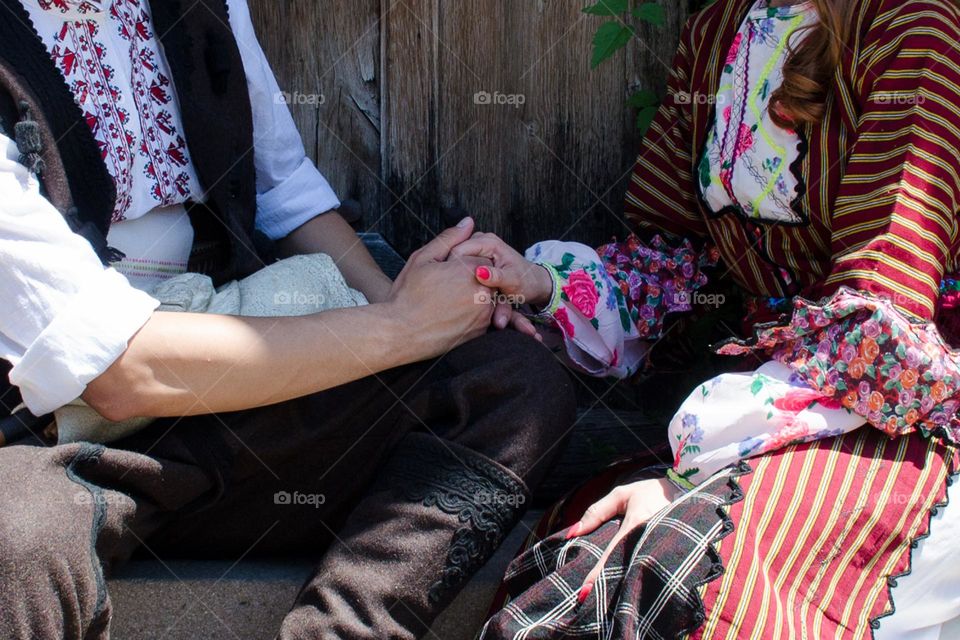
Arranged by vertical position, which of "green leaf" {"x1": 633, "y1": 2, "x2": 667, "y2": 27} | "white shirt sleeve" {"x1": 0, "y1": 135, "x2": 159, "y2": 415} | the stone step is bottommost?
the stone step

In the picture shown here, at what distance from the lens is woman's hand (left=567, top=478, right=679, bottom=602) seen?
1.46 meters

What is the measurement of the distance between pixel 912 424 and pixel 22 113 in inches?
52.5

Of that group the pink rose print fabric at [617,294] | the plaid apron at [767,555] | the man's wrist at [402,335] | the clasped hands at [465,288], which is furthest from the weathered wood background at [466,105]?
the plaid apron at [767,555]

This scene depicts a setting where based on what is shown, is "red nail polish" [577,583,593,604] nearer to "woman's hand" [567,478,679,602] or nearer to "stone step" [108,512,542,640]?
"woman's hand" [567,478,679,602]

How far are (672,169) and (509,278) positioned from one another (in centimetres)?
45

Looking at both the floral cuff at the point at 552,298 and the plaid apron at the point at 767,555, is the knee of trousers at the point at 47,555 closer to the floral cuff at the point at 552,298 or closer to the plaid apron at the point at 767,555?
the plaid apron at the point at 767,555

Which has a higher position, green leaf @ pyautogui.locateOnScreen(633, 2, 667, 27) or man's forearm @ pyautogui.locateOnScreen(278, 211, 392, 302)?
green leaf @ pyautogui.locateOnScreen(633, 2, 667, 27)

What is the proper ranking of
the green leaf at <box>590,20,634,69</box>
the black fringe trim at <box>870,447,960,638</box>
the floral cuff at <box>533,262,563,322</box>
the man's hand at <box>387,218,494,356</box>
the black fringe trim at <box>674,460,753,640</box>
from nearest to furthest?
the black fringe trim at <box>674,460,753,640</box>, the black fringe trim at <box>870,447,960,638</box>, the man's hand at <box>387,218,494,356</box>, the floral cuff at <box>533,262,563,322</box>, the green leaf at <box>590,20,634,69</box>

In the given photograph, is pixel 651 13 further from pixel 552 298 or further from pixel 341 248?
pixel 341 248

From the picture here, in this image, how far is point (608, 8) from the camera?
2254mm

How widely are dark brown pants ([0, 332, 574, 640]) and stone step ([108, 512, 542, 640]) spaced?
0.04 meters

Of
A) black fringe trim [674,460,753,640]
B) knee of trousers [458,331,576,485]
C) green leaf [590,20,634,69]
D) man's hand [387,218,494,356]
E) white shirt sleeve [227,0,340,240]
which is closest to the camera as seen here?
black fringe trim [674,460,753,640]

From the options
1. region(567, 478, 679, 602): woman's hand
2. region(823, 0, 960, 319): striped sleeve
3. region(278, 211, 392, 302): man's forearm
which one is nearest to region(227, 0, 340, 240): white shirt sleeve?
region(278, 211, 392, 302): man's forearm

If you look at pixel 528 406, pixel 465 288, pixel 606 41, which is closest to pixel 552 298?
pixel 465 288
